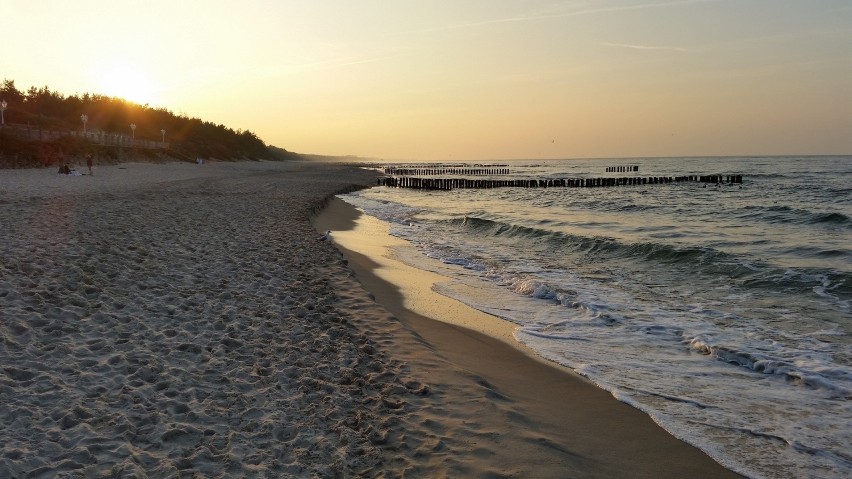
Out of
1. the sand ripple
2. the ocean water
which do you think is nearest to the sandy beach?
the sand ripple

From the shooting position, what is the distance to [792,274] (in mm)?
11961

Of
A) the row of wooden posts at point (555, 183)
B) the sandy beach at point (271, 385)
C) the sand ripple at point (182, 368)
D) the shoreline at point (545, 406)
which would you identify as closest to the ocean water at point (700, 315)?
the shoreline at point (545, 406)

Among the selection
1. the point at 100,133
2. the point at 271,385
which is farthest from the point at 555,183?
the point at 271,385

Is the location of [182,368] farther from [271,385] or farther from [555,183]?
[555,183]

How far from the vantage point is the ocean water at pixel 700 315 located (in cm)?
509

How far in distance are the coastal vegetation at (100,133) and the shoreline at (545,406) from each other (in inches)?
1531

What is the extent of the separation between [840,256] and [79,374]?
17.2 m

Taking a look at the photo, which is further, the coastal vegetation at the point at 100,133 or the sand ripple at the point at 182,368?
the coastal vegetation at the point at 100,133

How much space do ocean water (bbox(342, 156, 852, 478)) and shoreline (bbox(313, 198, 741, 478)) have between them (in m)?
0.26

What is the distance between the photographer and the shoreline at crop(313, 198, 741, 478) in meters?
4.29

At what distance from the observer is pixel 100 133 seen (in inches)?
2147

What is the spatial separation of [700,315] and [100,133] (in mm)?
60555

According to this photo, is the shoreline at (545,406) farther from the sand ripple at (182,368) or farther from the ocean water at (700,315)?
the sand ripple at (182,368)

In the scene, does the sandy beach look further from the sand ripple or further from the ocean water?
the ocean water
